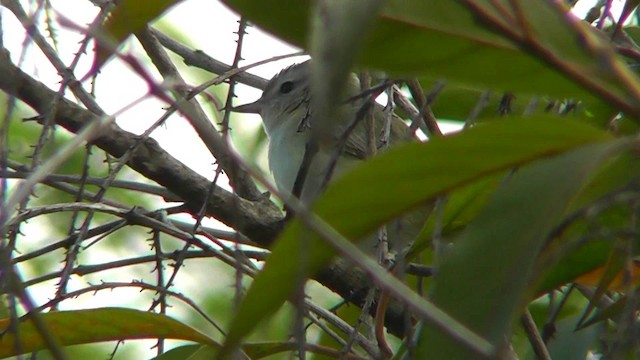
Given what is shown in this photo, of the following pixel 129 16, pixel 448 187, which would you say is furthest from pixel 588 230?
pixel 129 16

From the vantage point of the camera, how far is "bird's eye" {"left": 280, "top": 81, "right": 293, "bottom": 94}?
5.09 metres

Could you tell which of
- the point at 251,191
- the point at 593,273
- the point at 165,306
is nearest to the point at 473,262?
the point at 593,273

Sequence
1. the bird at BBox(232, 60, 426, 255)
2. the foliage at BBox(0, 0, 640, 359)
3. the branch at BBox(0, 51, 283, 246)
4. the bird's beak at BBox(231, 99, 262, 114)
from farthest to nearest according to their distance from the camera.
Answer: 1. the bird's beak at BBox(231, 99, 262, 114)
2. the bird at BBox(232, 60, 426, 255)
3. the branch at BBox(0, 51, 283, 246)
4. the foliage at BBox(0, 0, 640, 359)

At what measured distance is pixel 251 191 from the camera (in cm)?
256

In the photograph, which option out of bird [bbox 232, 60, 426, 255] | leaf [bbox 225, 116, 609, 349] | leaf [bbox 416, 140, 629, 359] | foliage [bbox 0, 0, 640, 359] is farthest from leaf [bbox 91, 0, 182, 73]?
Result: bird [bbox 232, 60, 426, 255]

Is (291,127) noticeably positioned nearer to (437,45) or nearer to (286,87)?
(286,87)

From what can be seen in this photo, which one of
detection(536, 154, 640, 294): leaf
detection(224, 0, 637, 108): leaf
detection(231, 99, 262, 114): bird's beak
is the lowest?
detection(536, 154, 640, 294): leaf

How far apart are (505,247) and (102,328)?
2.79ft

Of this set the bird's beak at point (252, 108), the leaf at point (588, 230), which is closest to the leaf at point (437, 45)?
the leaf at point (588, 230)

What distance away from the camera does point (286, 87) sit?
16.8ft

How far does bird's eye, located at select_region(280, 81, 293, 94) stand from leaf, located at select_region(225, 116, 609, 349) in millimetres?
3954

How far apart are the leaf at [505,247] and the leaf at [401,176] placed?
1.3 inches

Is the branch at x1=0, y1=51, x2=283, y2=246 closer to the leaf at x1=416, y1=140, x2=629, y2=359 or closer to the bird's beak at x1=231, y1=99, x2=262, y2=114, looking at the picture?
the leaf at x1=416, y1=140, x2=629, y2=359

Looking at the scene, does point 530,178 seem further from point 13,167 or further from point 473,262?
point 13,167
